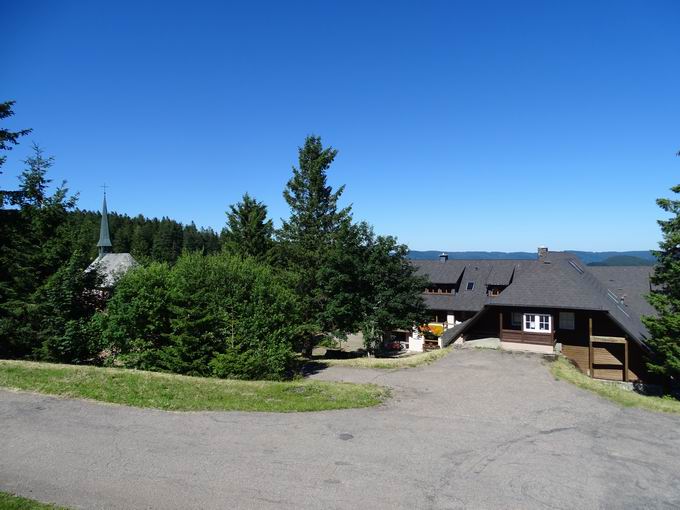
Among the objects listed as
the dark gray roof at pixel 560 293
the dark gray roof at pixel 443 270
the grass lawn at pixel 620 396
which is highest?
the dark gray roof at pixel 443 270

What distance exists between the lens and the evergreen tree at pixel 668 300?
1970 cm

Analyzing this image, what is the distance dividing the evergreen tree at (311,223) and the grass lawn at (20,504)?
2153 centimetres

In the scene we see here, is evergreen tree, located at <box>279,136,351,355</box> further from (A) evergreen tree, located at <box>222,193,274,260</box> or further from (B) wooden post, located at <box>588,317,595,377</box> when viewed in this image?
(B) wooden post, located at <box>588,317,595,377</box>

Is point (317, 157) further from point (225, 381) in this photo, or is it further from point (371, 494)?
point (371, 494)

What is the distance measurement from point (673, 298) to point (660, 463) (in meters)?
12.2

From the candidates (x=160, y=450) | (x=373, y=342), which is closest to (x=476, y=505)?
(x=160, y=450)

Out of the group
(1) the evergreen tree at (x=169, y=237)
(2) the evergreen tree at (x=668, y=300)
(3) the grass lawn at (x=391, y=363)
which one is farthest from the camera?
(1) the evergreen tree at (x=169, y=237)

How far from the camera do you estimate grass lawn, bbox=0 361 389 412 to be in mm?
13242

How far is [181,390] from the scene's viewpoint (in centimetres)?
1439

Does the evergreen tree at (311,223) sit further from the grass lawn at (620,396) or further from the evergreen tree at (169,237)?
the evergreen tree at (169,237)

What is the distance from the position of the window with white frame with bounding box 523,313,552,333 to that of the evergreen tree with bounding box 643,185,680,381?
475 cm

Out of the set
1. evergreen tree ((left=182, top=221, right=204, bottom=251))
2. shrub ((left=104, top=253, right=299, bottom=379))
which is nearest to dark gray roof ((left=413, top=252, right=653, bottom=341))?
shrub ((left=104, top=253, right=299, bottom=379))

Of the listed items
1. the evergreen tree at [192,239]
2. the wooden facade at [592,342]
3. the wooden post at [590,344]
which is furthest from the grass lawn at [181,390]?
the evergreen tree at [192,239]

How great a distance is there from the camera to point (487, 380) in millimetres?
18875
